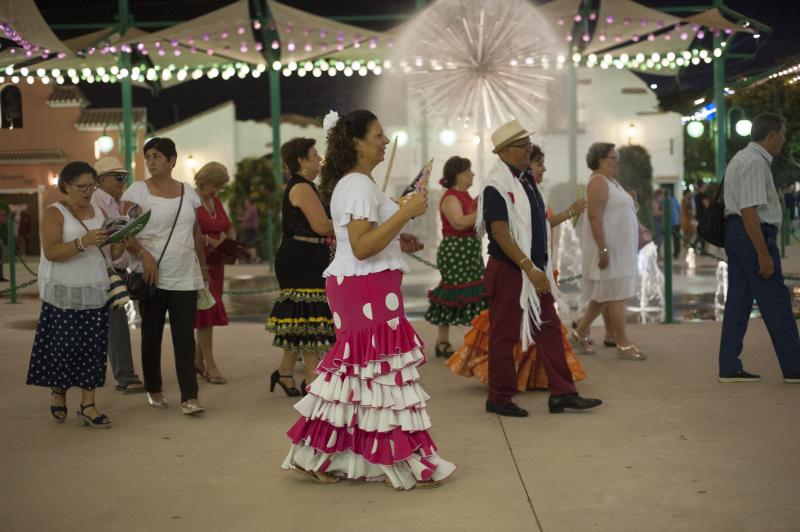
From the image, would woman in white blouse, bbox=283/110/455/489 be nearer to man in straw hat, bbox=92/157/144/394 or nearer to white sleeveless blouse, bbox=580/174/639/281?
man in straw hat, bbox=92/157/144/394

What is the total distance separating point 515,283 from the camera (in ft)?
20.6

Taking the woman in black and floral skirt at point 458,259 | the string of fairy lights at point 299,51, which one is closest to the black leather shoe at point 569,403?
the woman in black and floral skirt at point 458,259

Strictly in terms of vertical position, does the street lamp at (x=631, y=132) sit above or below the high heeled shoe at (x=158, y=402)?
above

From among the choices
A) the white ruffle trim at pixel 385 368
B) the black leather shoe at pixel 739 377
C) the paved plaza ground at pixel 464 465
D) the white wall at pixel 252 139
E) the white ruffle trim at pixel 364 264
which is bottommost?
the paved plaza ground at pixel 464 465

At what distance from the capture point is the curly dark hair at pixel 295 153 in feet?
22.0

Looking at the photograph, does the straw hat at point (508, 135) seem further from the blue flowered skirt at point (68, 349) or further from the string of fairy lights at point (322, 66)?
the string of fairy lights at point (322, 66)

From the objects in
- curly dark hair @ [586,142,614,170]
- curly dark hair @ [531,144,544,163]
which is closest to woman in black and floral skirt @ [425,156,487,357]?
curly dark hair @ [531,144,544,163]

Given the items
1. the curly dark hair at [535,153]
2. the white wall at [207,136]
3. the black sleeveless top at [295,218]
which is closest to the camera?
the black sleeveless top at [295,218]

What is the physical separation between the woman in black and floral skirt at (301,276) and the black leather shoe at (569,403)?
4.95 feet

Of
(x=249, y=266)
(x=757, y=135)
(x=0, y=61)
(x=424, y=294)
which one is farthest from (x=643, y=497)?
(x=249, y=266)

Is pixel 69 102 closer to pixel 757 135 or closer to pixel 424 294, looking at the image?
pixel 424 294

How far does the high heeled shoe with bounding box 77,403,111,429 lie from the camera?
6.22 meters

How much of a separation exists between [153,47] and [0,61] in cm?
399

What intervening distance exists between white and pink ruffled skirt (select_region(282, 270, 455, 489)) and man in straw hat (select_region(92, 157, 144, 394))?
277 cm
